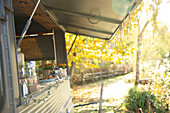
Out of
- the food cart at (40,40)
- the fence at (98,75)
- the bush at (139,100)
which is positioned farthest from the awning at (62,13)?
the fence at (98,75)

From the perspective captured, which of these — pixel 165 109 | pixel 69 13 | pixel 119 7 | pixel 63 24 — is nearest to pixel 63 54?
pixel 63 24

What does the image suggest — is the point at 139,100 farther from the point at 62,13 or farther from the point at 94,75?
the point at 94,75

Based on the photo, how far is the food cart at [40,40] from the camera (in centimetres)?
129

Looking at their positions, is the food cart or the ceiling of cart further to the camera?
the ceiling of cart

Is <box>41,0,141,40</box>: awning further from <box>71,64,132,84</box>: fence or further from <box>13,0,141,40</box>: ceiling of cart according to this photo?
<box>71,64,132,84</box>: fence

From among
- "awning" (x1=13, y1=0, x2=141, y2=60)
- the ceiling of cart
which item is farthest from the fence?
the ceiling of cart

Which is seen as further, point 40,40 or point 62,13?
point 40,40

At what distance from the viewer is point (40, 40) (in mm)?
4969

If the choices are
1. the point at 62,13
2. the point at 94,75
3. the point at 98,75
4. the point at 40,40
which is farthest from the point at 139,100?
the point at 98,75

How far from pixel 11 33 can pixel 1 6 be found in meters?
0.22

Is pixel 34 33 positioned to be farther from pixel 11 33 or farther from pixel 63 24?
pixel 11 33

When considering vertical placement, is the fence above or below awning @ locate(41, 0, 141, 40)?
below

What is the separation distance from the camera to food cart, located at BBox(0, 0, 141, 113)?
1288 millimetres

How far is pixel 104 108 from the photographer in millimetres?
7371
